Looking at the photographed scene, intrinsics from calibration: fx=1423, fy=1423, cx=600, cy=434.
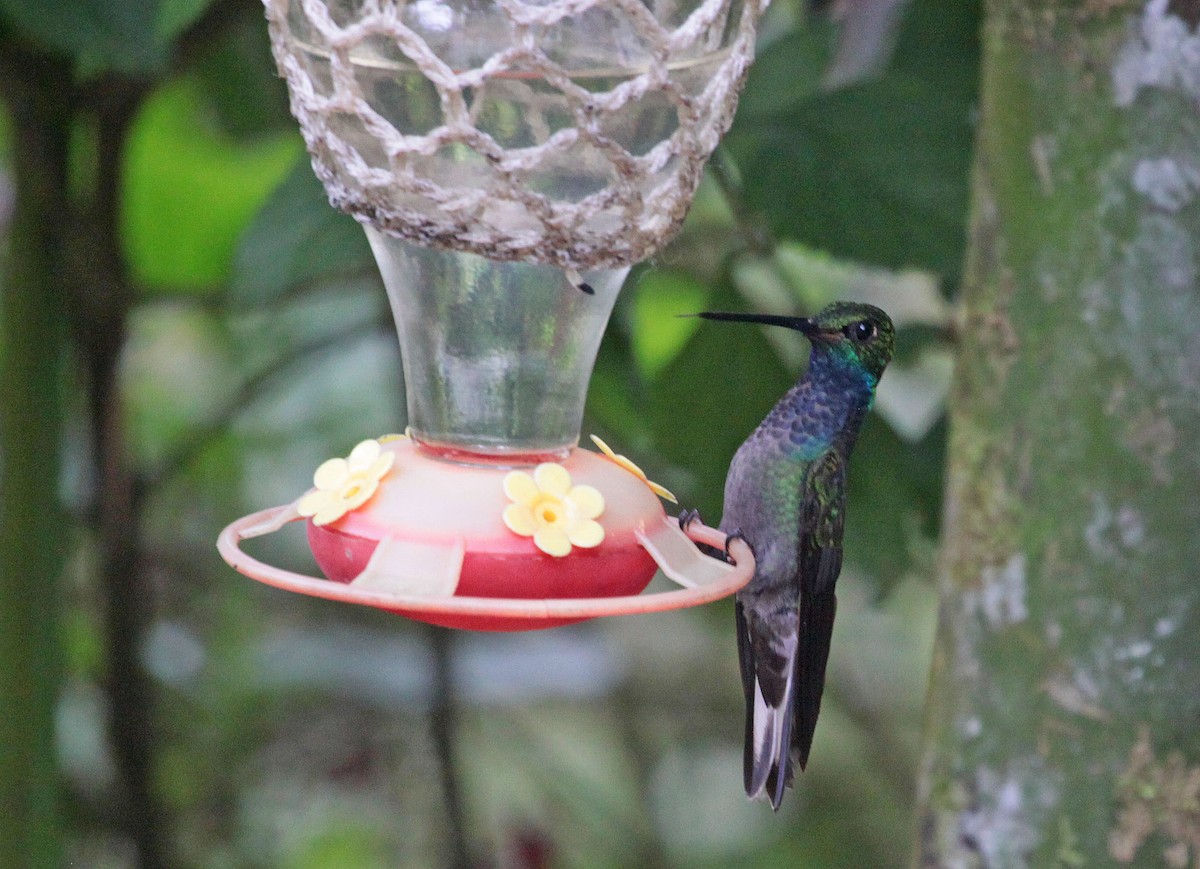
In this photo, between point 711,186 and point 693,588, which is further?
point 711,186

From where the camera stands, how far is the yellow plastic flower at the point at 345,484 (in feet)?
4.25

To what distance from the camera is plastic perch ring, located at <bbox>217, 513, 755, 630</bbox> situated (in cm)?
112

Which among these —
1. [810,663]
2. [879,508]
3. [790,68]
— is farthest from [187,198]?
[810,663]

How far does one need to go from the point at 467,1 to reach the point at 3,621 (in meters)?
1.46

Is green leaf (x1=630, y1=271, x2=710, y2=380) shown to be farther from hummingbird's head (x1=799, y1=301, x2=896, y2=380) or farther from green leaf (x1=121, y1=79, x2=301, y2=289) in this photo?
hummingbird's head (x1=799, y1=301, x2=896, y2=380)

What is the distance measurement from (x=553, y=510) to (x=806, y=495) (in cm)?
71

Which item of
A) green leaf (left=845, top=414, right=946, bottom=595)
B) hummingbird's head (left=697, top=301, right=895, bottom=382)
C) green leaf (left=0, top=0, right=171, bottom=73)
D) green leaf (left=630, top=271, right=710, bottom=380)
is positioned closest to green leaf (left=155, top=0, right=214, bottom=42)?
green leaf (left=0, top=0, right=171, bottom=73)

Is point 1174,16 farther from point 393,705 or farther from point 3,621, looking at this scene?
point 393,705

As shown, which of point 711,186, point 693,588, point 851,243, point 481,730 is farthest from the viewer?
point 481,730

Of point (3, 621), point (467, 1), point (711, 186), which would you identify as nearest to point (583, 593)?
point (467, 1)

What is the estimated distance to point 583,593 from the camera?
1.30m

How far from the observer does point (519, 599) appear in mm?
1222

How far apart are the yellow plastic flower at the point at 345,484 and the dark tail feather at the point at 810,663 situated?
2.34 feet

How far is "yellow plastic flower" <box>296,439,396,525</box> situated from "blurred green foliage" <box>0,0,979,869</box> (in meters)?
0.39
